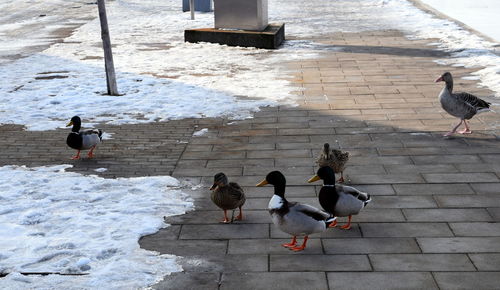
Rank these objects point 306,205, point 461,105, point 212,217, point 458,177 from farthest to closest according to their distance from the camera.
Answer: point 461,105 → point 458,177 → point 212,217 → point 306,205

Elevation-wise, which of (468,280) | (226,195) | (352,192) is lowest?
(468,280)

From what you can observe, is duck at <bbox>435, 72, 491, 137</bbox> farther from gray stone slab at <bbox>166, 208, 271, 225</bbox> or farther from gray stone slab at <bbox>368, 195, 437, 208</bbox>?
gray stone slab at <bbox>166, 208, 271, 225</bbox>

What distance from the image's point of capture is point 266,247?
24.2ft

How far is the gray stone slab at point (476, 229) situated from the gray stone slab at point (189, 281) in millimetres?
2895

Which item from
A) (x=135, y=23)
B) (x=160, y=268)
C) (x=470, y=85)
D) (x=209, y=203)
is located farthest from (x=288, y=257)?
(x=135, y=23)

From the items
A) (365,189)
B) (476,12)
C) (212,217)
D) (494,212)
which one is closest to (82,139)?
(212,217)

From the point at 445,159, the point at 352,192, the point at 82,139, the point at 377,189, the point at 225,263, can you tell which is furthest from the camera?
the point at 82,139

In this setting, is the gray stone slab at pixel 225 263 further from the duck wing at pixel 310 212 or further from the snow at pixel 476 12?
the snow at pixel 476 12

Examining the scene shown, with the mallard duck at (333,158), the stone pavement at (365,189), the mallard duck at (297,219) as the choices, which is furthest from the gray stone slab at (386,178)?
the mallard duck at (297,219)

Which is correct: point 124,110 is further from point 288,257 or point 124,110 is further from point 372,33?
point 372,33

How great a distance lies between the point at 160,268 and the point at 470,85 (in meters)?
10.6

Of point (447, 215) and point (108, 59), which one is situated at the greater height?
point (108, 59)

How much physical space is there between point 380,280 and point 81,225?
12.0ft

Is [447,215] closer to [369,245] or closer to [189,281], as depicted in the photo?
[369,245]
